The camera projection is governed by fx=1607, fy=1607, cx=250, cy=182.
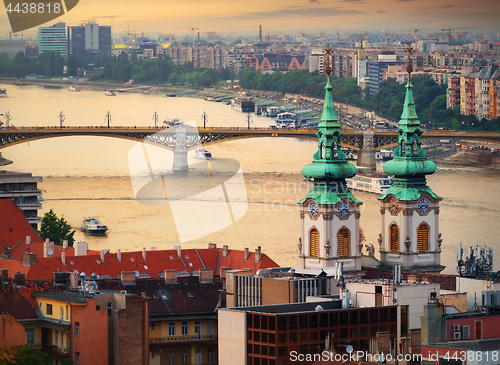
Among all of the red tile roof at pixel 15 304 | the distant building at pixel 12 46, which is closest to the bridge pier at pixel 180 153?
the red tile roof at pixel 15 304

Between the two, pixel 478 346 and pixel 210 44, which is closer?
pixel 478 346

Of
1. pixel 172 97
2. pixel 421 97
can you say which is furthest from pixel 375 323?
pixel 172 97

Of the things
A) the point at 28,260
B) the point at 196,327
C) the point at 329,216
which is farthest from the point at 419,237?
the point at 28,260

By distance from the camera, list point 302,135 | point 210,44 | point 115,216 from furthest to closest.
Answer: point 210,44, point 302,135, point 115,216

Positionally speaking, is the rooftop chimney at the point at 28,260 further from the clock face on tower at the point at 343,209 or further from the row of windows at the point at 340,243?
the clock face on tower at the point at 343,209

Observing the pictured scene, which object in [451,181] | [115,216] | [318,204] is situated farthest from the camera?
[451,181]

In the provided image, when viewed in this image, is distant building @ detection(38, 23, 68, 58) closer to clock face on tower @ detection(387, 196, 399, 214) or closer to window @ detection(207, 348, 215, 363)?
clock face on tower @ detection(387, 196, 399, 214)

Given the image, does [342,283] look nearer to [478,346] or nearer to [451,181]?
[478,346]

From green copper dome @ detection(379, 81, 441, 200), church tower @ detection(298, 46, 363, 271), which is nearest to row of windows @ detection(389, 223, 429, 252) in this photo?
green copper dome @ detection(379, 81, 441, 200)
